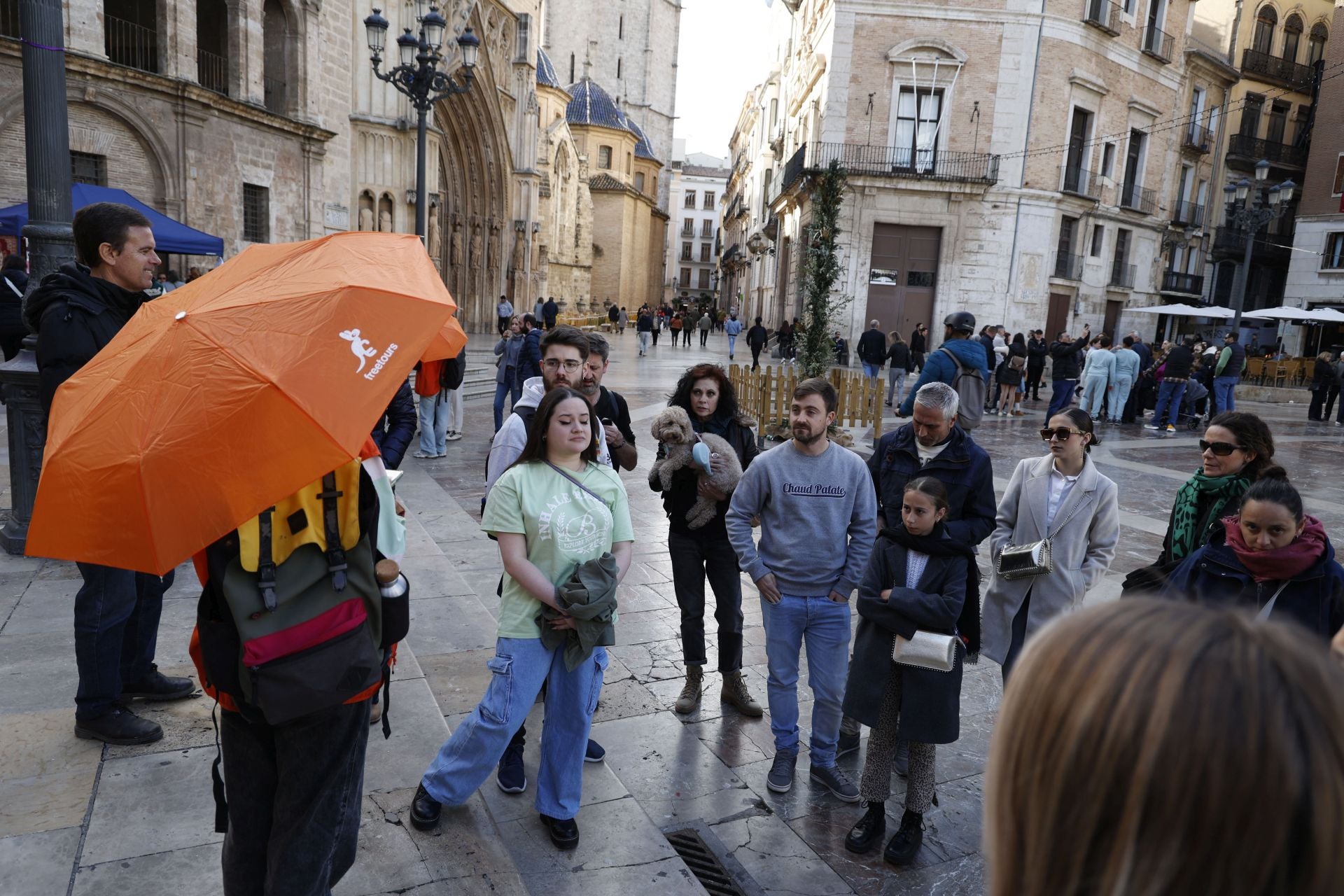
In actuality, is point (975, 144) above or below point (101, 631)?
above

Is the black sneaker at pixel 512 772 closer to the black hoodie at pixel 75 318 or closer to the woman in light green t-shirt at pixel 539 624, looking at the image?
the woman in light green t-shirt at pixel 539 624

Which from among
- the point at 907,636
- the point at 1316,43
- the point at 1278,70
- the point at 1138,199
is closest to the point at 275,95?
the point at 907,636

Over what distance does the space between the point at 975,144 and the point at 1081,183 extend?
4451mm

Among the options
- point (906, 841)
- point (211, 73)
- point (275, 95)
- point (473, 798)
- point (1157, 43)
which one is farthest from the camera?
point (1157, 43)

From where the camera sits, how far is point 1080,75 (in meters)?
26.4

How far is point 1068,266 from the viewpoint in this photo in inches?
1121

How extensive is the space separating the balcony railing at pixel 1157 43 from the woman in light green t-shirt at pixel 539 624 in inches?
1296

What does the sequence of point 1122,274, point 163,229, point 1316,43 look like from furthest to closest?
point 1316,43
point 1122,274
point 163,229

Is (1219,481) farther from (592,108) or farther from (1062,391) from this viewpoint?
(592,108)

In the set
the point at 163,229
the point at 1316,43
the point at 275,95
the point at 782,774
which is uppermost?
the point at 1316,43

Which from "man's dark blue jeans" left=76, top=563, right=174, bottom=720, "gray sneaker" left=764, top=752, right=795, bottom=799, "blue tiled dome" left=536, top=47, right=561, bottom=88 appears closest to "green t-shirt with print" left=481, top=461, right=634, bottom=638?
"gray sneaker" left=764, top=752, right=795, bottom=799

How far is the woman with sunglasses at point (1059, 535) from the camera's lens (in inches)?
156

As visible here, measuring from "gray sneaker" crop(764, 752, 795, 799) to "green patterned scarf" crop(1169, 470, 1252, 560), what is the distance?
1775mm

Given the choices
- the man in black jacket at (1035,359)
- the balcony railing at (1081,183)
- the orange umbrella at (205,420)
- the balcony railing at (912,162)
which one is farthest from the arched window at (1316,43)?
the orange umbrella at (205,420)
